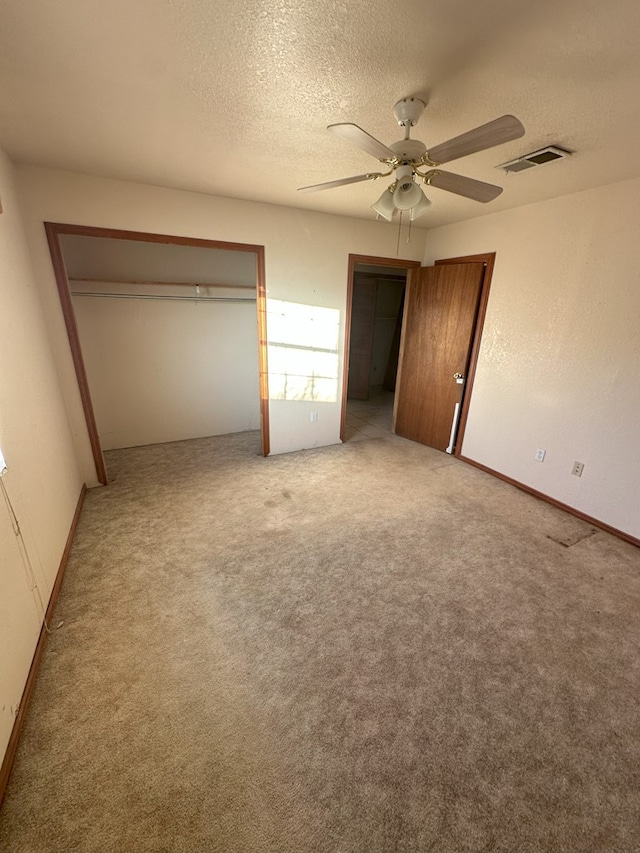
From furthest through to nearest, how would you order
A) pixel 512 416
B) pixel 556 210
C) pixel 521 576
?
pixel 512 416
pixel 556 210
pixel 521 576

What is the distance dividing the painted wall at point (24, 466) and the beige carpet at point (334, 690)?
7.7 inches

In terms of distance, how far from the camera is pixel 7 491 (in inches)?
57.7

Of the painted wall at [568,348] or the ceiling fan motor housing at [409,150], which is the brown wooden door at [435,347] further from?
the ceiling fan motor housing at [409,150]

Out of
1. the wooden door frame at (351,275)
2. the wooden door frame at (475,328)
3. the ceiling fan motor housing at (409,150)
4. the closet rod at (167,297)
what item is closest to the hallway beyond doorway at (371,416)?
the wooden door frame at (351,275)

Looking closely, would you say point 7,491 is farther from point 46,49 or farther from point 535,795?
point 535,795

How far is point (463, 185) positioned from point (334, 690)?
2384mm

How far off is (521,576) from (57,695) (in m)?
2.46

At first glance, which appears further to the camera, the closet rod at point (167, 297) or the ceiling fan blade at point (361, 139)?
the closet rod at point (167, 297)

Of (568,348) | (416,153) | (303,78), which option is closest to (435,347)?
(568,348)

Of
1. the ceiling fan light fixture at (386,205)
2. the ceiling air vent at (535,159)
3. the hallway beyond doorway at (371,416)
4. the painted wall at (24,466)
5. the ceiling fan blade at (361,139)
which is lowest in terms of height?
the hallway beyond doorway at (371,416)

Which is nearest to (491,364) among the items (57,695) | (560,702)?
(560,702)

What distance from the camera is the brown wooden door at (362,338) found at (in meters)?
6.04

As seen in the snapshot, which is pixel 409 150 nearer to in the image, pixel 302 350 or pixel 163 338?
pixel 302 350

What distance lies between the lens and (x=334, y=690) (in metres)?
1.45
